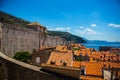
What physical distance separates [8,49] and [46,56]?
3.49 meters

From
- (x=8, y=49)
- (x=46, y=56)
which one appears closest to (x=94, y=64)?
(x=46, y=56)

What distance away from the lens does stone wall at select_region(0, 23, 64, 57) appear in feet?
48.6

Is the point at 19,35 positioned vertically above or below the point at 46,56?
above

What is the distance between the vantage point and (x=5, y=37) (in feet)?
49.2

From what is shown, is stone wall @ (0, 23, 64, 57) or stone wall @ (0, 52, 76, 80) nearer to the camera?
stone wall @ (0, 52, 76, 80)

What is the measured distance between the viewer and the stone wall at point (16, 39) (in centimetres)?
1480

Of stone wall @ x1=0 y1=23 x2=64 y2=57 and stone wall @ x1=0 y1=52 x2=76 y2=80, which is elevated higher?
stone wall @ x1=0 y1=23 x2=64 y2=57

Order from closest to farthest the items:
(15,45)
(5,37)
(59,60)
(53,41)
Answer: (59,60) → (5,37) → (15,45) → (53,41)

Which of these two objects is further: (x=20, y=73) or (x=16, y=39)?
(x=16, y=39)

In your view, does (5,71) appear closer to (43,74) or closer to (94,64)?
(43,74)

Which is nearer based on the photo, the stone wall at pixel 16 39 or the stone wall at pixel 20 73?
the stone wall at pixel 20 73

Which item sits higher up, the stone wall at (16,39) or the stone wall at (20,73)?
the stone wall at (16,39)

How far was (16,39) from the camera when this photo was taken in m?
17.3

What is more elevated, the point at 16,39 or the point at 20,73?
the point at 16,39
